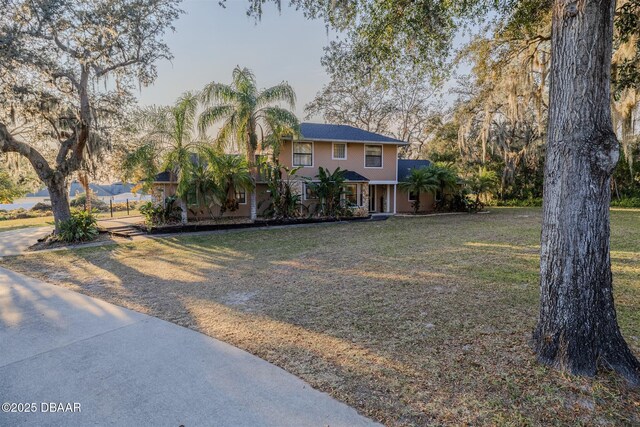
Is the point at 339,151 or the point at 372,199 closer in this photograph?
the point at 339,151

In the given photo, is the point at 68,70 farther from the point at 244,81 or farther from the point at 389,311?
the point at 389,311

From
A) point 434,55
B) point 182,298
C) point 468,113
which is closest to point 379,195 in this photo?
point 468,113

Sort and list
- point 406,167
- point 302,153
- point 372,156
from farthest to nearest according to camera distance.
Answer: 1. point 406,167
2. point 372,156
3. point 302,153

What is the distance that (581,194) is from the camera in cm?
301

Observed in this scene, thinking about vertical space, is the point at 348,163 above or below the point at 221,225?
above

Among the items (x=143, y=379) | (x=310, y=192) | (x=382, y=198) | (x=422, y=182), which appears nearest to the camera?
(x=143, y=379)

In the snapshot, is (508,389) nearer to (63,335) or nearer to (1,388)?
(1,388)

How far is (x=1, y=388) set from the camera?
3.06 meters

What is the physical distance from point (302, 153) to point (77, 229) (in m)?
10.3

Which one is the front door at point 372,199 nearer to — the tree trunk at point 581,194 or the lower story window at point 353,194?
the lower story window at point 353,194

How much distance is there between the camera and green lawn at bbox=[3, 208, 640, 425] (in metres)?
2.79

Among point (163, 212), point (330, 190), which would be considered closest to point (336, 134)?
point (330, 190)

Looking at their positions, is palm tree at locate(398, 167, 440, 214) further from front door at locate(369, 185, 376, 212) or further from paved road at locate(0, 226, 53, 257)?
paved road at locate(0, 226, 53, 257)

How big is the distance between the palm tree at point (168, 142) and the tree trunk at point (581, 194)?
12057mm
